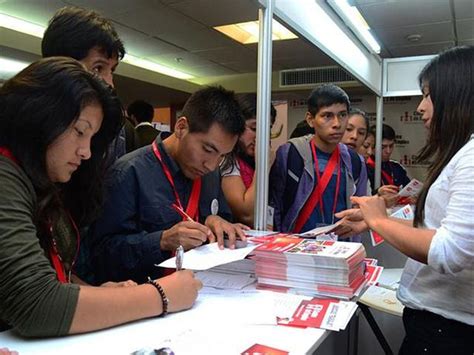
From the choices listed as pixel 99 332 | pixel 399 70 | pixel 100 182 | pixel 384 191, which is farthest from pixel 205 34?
pixel 99 332

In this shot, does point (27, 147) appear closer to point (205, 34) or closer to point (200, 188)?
point (200, 188)

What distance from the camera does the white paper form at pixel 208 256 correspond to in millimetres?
1014

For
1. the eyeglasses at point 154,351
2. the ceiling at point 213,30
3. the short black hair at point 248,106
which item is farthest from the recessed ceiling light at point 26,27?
the eyeglasses at point 154,351

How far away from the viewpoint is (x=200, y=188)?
4.82ft

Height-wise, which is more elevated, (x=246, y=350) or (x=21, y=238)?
(x=21, y=238)

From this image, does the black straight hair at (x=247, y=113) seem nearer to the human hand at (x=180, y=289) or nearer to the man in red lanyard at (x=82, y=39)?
the man in red lanyard at (x=82, y=39)

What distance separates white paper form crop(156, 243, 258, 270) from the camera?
1014mm

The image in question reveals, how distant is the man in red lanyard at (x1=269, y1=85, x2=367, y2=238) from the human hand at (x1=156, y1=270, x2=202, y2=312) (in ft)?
3.51

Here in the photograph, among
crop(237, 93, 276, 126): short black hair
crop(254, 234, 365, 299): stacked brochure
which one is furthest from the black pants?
crop(237, 93, 276, 126): short black hair

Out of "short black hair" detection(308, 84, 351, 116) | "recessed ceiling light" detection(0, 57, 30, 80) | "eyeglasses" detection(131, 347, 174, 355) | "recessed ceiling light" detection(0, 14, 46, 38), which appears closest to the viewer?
"eyeglasses" detection(131, 347, 174, 355)

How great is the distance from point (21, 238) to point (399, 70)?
373cm

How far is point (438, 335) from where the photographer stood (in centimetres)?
102

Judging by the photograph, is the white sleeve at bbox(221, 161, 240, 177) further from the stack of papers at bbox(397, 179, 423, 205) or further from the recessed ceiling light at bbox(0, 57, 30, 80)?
the recessed ceiling light at bbox(0, 57, 30, 80)

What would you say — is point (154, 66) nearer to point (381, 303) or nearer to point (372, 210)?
point (381, 303)
